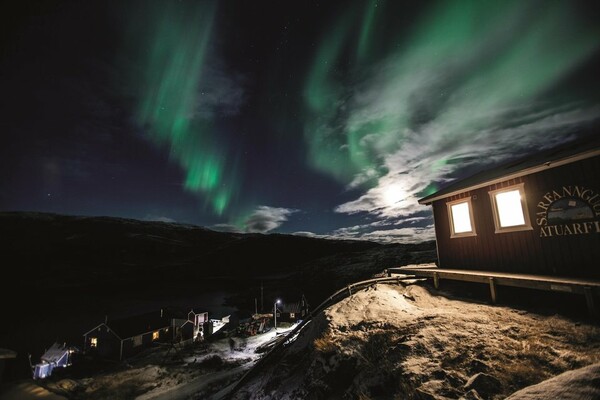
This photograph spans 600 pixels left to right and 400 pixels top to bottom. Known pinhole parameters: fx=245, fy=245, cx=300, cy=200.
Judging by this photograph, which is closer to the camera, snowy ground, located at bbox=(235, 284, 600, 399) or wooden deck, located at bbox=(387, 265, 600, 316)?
snowy ground, located at bbox=(235, 284, 600, 399)

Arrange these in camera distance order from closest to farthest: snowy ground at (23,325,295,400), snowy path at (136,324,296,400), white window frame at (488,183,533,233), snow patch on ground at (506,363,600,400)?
1. snow patch on ground at (506,363,600,400)
2. white window frame at (488,183,533,233)
3. snowy path at (136,324,296,400)
4. snowy ground at (23,325,295,400)

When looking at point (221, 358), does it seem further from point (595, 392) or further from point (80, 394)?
point (595, 392)

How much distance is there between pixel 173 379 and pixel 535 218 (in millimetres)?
27369

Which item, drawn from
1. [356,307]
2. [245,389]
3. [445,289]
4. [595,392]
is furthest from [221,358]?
[595,392]

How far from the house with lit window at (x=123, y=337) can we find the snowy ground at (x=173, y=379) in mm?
16421

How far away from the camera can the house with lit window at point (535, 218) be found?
7883mm

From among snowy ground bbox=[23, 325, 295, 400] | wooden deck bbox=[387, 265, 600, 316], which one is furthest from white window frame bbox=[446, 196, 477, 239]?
snowy ground bbox=[23, 325, 295, 400]

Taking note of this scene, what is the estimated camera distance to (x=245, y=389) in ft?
35.9

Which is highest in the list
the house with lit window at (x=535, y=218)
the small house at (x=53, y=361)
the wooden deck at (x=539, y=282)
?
the house with lit window at (x=535, y=218)

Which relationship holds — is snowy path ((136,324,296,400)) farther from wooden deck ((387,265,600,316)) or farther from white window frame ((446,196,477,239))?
white window frame ((446,196,477,239))

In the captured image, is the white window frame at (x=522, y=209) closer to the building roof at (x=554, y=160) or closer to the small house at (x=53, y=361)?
the building roof at (x=554, y=160)

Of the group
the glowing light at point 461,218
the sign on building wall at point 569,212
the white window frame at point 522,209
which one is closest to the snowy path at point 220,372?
Result: the glowing light at point 461,218

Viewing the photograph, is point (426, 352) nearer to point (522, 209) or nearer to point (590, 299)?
point (590, 299)

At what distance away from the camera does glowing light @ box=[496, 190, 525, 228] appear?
31.5 feet
